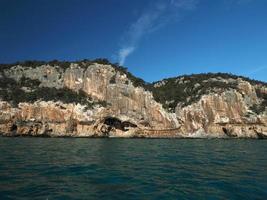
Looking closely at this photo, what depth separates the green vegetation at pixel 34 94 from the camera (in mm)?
94625

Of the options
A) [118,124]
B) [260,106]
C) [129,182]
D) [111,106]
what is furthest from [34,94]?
[129,182]

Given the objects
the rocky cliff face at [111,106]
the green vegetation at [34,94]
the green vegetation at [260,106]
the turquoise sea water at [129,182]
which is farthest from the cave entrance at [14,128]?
the green vegetation at [260,106]

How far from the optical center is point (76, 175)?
A: 18875 millimetres

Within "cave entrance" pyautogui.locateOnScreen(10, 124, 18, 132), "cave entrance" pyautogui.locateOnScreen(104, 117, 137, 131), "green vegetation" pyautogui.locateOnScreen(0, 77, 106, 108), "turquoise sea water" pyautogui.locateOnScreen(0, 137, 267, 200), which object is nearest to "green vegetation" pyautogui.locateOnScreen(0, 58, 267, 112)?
"green vegetation" pyautogui.locateOnScreen(0, 77, 106, 108)

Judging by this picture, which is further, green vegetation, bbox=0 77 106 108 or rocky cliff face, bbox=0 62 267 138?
green vegetation, bbox=0 77 106 108

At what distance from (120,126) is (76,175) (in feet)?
253

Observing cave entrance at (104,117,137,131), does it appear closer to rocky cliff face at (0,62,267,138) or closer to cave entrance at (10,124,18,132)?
rocky cliff face at (0,62,267,138)

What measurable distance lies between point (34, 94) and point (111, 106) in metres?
23.0

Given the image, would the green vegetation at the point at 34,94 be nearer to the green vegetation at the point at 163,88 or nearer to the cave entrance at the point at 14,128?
the green vegetation at the point at 163,88

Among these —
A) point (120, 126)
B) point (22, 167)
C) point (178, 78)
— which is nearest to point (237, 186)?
point (22, 167)

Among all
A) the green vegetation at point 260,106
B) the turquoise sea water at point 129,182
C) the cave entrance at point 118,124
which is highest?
the green vegetation at point 260,106

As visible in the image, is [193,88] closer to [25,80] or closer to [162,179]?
[25,80]

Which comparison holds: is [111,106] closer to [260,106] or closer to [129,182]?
[260,106]

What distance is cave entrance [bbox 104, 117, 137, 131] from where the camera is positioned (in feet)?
314
